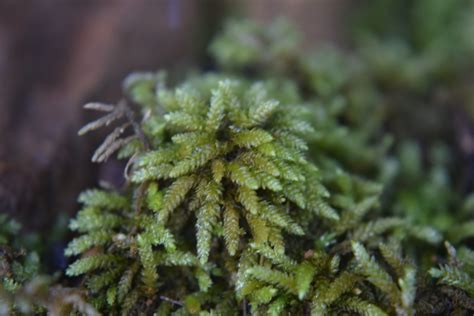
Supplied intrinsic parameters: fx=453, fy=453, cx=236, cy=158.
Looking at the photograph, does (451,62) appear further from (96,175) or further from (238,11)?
(96,175)

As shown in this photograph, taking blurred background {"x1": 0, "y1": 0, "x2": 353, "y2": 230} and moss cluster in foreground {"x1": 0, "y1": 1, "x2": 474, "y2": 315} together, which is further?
blurred background {"x1": 0, "y1": 0, "x2": 353, "y2": 230}

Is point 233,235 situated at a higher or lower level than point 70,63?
lower

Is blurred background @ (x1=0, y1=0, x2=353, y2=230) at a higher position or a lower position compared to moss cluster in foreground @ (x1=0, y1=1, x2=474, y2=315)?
higher

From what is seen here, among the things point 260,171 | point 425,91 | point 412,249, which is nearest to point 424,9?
point 425,91

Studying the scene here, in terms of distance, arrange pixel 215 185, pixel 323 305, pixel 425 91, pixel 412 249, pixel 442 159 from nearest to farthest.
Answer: pixel 323 305, pixel 215 185, pixel 412 249, pixel 442 159, pixel 425 91

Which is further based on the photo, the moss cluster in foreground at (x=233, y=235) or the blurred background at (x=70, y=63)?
the blurred background at (x=70, y=63)

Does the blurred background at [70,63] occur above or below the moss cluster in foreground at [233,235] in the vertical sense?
above

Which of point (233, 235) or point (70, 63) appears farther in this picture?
point (70, 63)

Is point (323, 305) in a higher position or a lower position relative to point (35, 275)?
lower
